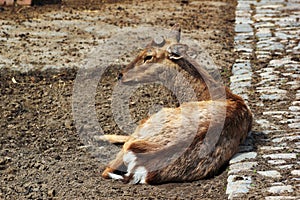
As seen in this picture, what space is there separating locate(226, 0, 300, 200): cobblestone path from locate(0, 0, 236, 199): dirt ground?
0.20m

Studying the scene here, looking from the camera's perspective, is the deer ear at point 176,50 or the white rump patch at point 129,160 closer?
the white rump patch at point 129,160

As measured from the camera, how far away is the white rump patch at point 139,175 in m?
5.29

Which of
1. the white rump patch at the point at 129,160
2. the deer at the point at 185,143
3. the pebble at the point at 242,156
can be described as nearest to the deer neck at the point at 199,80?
the deer at the point at 185,143

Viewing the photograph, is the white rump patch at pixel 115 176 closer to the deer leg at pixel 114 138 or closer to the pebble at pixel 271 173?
the deer leg at pixel 114 138

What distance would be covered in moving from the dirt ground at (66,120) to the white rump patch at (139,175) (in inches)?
1.9

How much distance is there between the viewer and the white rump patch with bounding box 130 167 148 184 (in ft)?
17.4

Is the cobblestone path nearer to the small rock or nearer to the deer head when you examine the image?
the deer head

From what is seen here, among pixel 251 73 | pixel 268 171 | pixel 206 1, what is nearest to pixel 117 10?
pixel 206 1

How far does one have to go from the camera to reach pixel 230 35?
9914mm

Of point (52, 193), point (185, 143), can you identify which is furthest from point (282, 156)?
point (52, 193)

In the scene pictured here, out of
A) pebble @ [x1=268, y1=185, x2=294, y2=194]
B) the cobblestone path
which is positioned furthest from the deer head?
pebble @ [x1=268, y1=185, x2=294, y2=194]

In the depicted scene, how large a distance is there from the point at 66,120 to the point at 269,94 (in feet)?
7.26

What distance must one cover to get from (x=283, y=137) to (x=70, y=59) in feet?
11.8

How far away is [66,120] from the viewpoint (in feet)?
22.8
